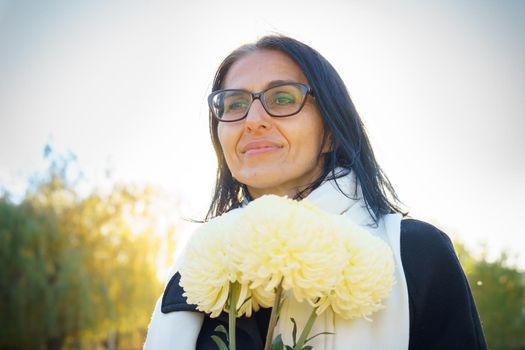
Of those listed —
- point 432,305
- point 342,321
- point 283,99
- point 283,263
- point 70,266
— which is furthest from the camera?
point 70,266

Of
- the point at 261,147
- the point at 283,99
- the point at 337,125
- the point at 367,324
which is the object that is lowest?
the point at 367,324

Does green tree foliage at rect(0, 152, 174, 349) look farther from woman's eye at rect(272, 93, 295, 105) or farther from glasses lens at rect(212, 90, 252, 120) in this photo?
woman's eye at rect(272, 93, 295, 105)

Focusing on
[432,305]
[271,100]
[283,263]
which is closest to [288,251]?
[283,263]

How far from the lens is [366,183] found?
1809 millimetres

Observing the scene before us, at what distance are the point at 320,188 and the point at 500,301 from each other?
1084 inches

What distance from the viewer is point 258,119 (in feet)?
5.79

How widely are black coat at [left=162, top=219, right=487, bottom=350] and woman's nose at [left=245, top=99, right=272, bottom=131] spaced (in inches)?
28.0

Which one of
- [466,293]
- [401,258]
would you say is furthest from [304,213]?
[466,293]

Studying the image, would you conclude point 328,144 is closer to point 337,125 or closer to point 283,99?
point 337,125

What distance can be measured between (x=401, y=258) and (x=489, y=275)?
1119 inches

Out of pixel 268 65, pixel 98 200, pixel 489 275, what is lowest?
pixel 489 275

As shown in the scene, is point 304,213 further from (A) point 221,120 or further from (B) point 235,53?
(B) point 235,53

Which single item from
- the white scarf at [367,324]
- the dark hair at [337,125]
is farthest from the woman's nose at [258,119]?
the white scarf at [367,324]

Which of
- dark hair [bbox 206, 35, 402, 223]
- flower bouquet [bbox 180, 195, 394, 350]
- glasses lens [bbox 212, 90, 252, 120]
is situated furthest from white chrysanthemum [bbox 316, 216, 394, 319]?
glasses lens [bbox 212, 90, 252, 120]
